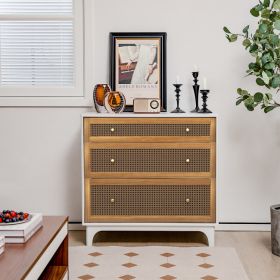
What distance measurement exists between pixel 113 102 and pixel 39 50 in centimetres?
83

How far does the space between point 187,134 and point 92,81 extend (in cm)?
93

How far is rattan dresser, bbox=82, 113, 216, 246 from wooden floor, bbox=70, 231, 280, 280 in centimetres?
22

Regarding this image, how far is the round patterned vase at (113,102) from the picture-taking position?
4.09 meters

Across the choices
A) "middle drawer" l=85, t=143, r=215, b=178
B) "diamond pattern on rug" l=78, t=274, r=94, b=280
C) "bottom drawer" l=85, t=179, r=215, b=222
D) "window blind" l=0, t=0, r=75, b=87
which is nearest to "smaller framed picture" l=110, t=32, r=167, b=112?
"window blind" l=0, t=0, r=75, b=87

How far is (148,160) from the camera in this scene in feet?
13.0

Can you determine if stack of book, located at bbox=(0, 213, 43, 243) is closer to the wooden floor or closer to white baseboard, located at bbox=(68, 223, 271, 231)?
the wooden floor

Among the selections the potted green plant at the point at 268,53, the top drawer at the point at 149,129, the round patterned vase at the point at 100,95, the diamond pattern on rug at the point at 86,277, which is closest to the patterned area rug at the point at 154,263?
the diamond pattern on rug at the point at 86,277

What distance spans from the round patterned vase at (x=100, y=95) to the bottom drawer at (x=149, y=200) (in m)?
0.51

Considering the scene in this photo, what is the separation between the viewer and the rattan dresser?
395 centimetres

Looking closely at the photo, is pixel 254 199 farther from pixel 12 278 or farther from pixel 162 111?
pixel 12 278

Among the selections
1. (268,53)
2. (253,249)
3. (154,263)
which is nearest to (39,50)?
(268,53)

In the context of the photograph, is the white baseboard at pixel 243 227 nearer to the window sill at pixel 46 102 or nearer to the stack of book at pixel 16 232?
the window sill at pixel 46 102

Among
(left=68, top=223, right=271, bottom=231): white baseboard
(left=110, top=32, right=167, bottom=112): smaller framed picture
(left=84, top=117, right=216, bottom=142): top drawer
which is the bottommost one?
(left=68, top=223, right=271, bottom=231): white baseboard

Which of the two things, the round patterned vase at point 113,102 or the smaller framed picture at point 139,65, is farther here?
the smaller framed picture at point 139,65
